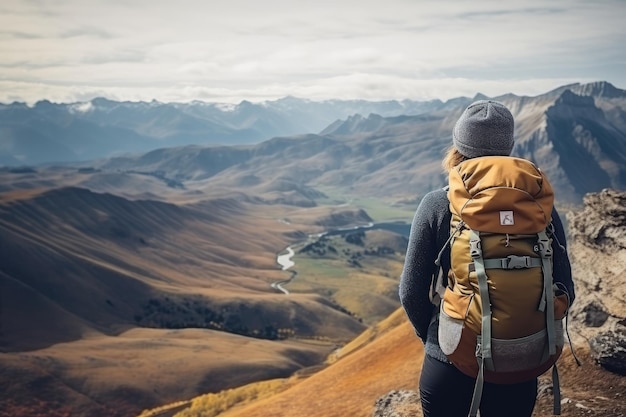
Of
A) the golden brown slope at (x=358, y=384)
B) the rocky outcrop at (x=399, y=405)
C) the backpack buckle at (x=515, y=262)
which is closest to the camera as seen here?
the backpack buckle at (x=515, y=262)

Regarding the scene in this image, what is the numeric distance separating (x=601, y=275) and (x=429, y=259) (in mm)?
17344

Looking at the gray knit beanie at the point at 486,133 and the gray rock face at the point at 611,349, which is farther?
the gray rock face at the point at 611,349

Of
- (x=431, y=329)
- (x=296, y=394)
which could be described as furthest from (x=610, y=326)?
(x=296, y=394)

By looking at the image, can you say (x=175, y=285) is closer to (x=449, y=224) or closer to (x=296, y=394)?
(x=296, y=394)

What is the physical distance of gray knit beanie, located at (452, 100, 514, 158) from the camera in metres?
6.46

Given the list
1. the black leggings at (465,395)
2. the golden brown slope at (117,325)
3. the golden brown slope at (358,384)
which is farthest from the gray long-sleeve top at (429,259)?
the golden brown slope at (117,325)

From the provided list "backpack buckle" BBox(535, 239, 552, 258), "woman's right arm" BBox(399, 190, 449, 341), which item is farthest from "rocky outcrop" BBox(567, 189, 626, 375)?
"backpack buckle" BBox(535, 239, 552, 258)

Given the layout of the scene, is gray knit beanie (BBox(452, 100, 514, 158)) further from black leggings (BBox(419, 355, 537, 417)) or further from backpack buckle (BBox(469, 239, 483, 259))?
black leggings (BBox(419, 355, 537, 417))

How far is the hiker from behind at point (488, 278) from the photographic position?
559 cm

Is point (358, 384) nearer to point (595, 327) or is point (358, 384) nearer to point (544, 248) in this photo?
point (595, 327)

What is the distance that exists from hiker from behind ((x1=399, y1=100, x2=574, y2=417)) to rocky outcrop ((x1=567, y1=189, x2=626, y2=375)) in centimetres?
1291

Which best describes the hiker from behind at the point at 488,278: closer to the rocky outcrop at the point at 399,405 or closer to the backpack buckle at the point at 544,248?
the backpack buckle at the point at 544,248

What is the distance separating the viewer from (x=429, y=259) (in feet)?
20.9

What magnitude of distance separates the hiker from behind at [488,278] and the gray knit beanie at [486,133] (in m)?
0.01
